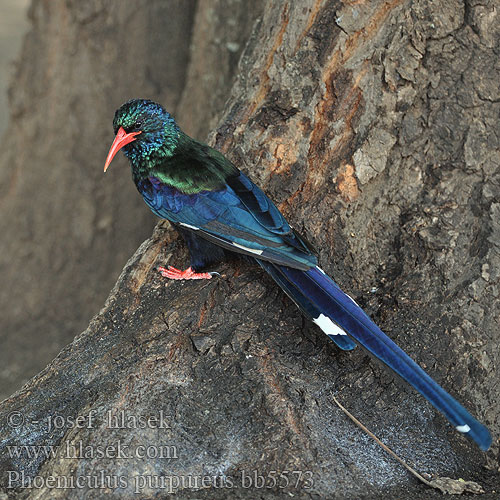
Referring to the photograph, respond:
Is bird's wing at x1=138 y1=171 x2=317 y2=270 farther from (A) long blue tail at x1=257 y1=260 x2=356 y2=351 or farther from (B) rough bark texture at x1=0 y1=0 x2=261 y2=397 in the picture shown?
(B) rough bark texture at x1=0 y1=0 x2=261 y2=397

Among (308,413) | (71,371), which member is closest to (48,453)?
(71,371)

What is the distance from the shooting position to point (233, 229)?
116 inches

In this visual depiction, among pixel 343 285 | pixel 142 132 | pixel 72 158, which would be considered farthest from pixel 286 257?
pixel 72 158

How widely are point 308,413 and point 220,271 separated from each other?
78cm

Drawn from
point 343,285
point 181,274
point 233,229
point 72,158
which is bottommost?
point 72,158

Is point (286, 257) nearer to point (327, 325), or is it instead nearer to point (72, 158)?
point (327, 325)

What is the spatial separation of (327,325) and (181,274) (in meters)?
0.73

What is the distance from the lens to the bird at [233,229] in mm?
2541

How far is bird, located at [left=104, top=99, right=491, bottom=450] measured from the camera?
8.34ft

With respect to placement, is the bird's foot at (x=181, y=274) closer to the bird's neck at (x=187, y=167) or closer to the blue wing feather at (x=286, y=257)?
the blue wing feather at (x=286, y=257)

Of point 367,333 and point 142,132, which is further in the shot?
point 142,132

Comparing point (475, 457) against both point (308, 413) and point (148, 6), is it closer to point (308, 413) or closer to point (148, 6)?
point (308, 413)

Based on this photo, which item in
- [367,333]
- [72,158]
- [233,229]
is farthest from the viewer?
[72,158]

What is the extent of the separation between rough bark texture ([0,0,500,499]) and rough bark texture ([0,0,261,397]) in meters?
1.67
